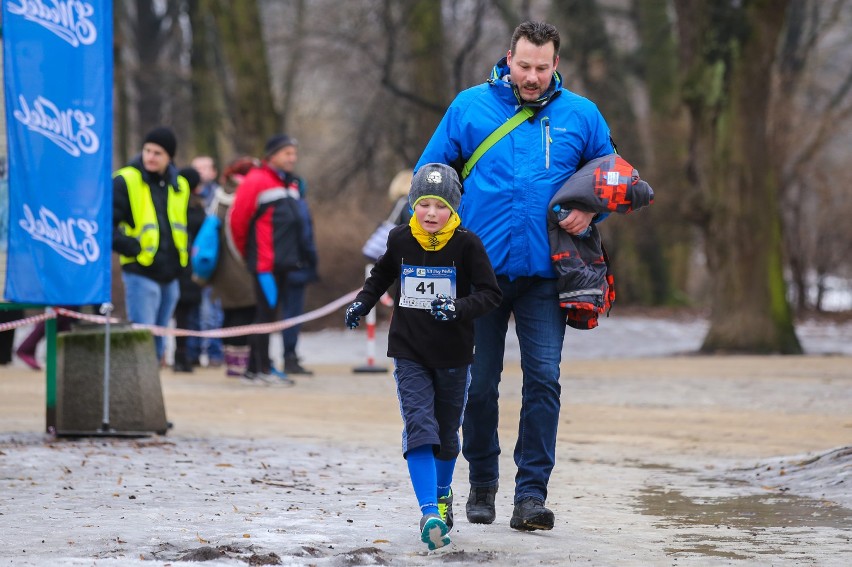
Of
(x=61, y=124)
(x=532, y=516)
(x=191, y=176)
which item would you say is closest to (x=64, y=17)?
(x=61, y=124)

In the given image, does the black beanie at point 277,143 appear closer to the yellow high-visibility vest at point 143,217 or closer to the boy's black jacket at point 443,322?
the yellow high-visibility vest at point 143,217

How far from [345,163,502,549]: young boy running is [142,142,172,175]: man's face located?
5875mm

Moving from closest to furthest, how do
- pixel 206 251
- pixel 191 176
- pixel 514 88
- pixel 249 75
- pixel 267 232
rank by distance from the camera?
→ pixel 514 88
pixel 267 232
pixel 191 176
pixel 206 251
pixel 249 75

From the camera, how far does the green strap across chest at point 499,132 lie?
6.07 metres

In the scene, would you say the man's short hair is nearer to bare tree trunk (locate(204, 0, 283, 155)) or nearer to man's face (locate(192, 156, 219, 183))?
man's face (locate(192, 156, 219, 183))

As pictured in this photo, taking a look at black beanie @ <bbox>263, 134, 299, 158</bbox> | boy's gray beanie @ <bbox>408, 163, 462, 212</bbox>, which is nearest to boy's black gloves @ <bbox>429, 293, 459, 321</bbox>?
boy's gray beanie @ <bbox>408, 163, 462, 212</bbox>

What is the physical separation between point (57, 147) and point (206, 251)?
5.59 m

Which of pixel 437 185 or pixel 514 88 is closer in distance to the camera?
pixel 437 185

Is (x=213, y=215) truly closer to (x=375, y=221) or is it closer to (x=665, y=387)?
(x=665, y=387)

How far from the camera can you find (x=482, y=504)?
245 inches

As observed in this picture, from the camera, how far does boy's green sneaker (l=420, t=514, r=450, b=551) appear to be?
5.45 m

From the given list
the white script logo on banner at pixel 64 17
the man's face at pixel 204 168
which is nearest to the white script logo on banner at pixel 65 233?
the white script logo on banner at pixel 64 17

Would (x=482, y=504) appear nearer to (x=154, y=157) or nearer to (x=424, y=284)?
A: (x=424, y=284)

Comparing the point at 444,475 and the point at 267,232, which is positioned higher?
the point at 267,232
